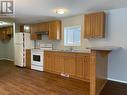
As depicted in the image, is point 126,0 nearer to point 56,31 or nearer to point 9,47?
point 56,31

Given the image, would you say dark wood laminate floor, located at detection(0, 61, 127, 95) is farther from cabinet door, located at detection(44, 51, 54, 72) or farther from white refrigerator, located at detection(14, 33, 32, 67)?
white refrigerator, located at detection(14, 33, 32, 67)

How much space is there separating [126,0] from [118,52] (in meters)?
1.50

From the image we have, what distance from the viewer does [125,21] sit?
3.79m

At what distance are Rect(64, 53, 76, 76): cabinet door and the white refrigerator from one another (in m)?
2.48

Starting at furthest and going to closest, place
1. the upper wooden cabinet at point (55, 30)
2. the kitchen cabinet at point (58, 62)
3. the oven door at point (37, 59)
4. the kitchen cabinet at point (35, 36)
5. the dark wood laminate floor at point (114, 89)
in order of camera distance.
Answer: the kitchen cabinet at point (35, 36), the oven door at point (37, 59), the upper wooden cabinet at point (55, 30), the kitchen cabinet at point (58, 62), the dark wood laminate floor at point (114, 89)

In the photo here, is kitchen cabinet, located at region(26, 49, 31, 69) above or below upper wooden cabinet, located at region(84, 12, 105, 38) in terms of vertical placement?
below

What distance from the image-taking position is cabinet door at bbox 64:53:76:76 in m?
4.39

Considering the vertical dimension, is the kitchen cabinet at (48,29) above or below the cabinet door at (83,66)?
above

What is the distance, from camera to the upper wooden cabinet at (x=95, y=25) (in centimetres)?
395

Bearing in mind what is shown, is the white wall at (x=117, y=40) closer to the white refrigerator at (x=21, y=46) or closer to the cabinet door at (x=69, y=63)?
the cabinet door at (x=69, y=63)

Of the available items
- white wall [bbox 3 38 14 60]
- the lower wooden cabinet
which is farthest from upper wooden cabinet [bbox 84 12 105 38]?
A: white wall [bbox 3 38 14 60]

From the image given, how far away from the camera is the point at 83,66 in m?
4.12

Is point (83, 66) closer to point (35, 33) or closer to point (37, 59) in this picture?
point (37, 59)

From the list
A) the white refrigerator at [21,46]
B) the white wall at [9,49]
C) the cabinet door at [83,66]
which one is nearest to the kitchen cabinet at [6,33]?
→ the white wall at [9,49]
